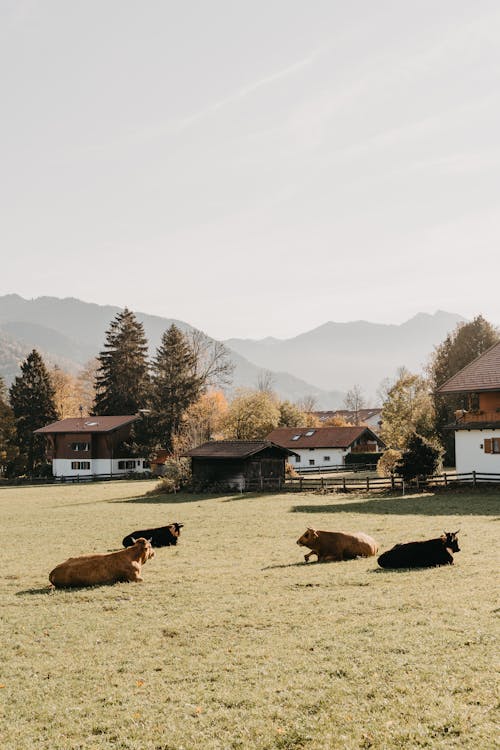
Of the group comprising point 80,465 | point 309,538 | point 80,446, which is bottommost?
point 80,465

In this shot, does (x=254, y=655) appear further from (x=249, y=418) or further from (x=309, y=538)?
(x=249, y=418)

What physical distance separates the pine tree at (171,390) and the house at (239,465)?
86.7 feet

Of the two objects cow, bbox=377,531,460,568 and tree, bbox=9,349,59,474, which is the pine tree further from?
cow, bbox=377,531,460,568

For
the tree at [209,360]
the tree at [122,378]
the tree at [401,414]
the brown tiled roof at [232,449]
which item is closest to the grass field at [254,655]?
the brown tiled roof at [232,449]

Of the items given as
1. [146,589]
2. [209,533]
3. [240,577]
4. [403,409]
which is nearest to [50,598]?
[146,589]

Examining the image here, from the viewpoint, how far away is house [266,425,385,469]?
77.1 metres

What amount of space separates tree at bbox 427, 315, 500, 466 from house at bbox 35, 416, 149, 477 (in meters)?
35.9

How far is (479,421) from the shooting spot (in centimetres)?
4422

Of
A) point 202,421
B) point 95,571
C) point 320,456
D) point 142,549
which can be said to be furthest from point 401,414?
point 95,571

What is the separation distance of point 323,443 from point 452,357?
59.1 ft

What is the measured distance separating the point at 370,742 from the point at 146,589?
9.17 m

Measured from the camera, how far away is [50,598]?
591 inches

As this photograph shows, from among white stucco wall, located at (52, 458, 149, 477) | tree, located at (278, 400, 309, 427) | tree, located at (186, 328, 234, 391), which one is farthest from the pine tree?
tree, located at (278, 400, 309, 427)

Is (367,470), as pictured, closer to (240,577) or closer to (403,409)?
(403,409)
